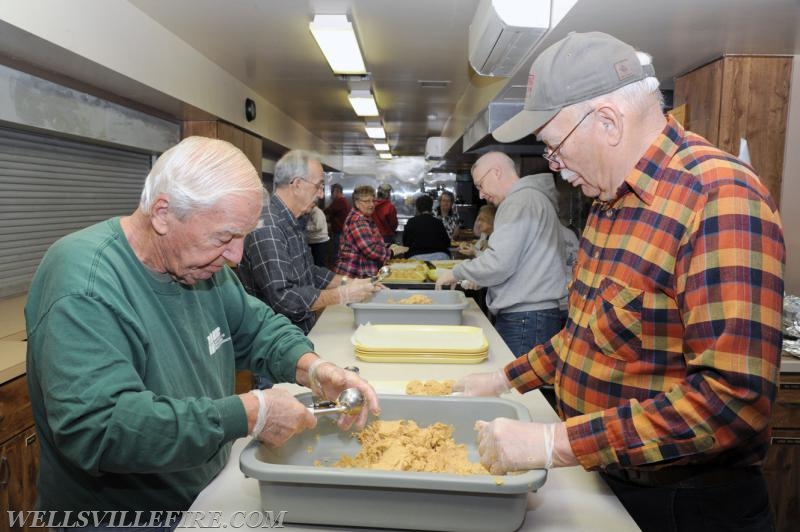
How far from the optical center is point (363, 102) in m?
5.93

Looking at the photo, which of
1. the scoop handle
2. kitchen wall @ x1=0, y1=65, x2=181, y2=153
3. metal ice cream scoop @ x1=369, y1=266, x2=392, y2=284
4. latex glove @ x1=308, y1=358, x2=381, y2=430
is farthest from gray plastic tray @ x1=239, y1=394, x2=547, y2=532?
kitchen wall @ x1=0, y1=65, x2=181, y2=153

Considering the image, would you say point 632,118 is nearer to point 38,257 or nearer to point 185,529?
point 185,529

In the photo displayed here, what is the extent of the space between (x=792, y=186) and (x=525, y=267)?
4.70 ft

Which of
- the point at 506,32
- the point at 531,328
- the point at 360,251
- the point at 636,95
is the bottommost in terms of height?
the point at 531,328

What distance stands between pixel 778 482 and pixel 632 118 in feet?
6.63

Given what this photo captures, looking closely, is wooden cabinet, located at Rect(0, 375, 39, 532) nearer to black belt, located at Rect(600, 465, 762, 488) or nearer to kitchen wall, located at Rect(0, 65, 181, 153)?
kitchen wall, located at Rect(0, 65, 181, 153)

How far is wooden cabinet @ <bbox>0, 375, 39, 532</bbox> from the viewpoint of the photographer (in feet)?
7.18

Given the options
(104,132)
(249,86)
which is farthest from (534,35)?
(249,86)

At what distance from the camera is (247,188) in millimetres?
1220

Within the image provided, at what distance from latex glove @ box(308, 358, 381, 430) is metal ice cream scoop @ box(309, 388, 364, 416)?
0.03 meters

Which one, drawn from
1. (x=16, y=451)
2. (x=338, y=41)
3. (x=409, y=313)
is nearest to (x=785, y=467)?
(x=409, y=313)

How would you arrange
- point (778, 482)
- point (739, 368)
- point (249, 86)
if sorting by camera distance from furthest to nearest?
point (249, 86) → point (778, 482) → point (739, 368)

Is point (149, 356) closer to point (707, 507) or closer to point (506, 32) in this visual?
point (707, 507)

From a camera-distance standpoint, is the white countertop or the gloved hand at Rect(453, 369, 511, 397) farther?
the gloved hand at Rect(453, 369, 511, 397)
